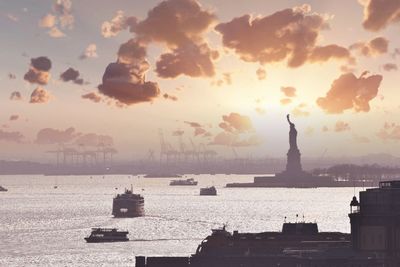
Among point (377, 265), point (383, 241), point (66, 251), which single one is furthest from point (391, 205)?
point (66, 251)

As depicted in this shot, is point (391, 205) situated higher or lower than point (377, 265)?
higher

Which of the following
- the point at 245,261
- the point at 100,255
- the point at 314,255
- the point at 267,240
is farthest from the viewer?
the point at 100,255

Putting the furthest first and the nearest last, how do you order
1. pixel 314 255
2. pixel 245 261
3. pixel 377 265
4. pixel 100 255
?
pixel 100 255
pixel 245 261
pixel 314 255
pixel 377 265

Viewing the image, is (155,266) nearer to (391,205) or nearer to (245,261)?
(245,261)

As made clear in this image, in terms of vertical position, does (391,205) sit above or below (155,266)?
above

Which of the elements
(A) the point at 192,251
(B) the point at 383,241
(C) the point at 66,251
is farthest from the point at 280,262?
(C) the point at 66,251

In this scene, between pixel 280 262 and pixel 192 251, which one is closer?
pixel 280 262

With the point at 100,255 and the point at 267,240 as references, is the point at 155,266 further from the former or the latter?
the point at 100,255

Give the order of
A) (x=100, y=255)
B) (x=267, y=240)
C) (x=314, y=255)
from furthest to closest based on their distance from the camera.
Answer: (x=100, y=255) < (x=267, y=240) < (x=314, y=255)

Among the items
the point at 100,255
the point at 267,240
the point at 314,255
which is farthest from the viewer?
the point at 100,255
